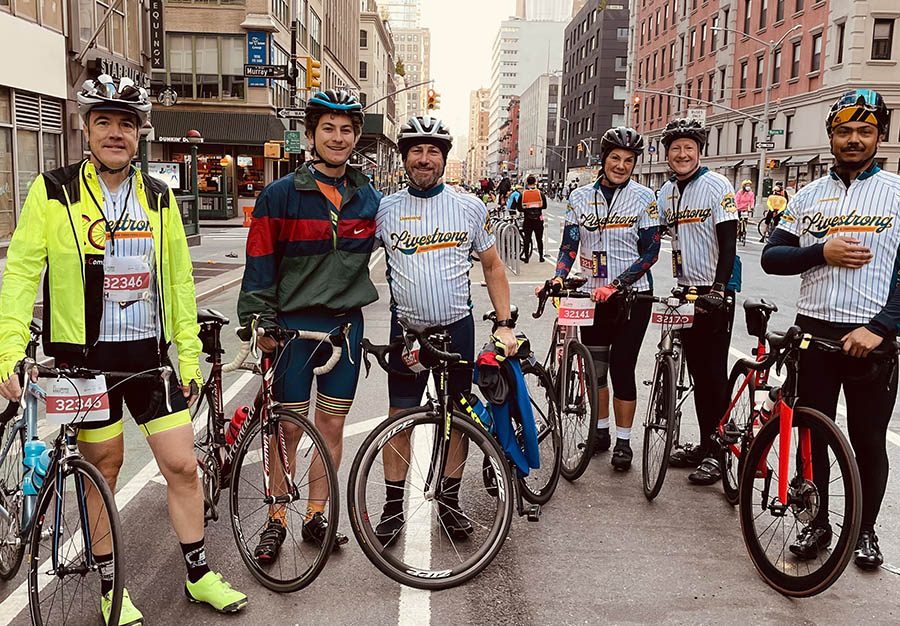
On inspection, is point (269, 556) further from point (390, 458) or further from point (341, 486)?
point (341, 486)

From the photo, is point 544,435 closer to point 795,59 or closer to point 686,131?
point 686,131

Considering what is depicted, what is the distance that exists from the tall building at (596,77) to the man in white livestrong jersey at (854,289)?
87.7 m

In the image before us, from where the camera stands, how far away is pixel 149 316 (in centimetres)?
352

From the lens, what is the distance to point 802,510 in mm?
3957

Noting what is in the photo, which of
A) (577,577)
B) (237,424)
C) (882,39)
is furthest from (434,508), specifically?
(882,39)

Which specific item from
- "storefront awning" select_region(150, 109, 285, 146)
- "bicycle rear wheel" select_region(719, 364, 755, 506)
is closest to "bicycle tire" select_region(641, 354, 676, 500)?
"bicycle rear wheel" select_region(719, 364, 755, 506)

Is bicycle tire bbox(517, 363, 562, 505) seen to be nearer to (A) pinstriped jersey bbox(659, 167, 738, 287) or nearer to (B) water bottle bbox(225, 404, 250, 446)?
(A) pinstriped jersey bbox(659, 167, 738, 287)

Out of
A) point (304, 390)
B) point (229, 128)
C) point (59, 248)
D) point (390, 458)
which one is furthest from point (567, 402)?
point (229, 128)

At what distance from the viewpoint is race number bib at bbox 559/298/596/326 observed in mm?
5344

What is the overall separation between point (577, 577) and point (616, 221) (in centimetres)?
250

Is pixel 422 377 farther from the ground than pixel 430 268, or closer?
closer

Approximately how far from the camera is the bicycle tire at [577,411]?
207 inches

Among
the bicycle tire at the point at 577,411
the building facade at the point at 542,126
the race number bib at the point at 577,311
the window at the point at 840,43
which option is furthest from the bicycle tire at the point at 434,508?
the building facade at the point at 542,126

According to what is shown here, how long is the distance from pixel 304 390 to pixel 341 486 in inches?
50.7
